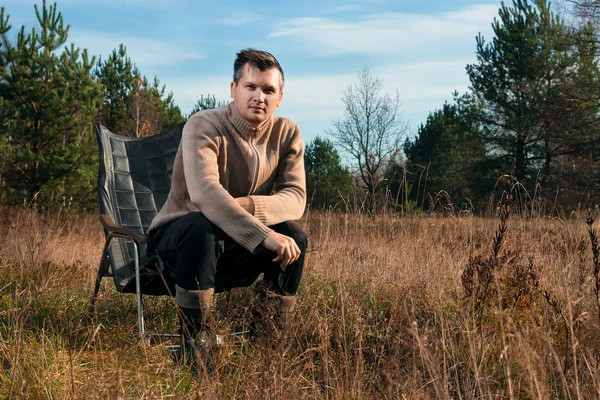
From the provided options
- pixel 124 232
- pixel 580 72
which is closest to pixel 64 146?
pixel 124 232

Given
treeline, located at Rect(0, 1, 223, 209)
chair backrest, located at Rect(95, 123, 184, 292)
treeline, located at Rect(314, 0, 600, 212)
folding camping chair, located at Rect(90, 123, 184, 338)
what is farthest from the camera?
treeline, located at Rect(314, 0, 600, 212)

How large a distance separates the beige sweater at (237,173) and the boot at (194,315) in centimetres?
28

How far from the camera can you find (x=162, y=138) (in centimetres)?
405

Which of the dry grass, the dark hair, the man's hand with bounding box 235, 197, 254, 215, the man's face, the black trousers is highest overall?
the dark hair

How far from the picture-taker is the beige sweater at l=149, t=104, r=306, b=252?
2646mm

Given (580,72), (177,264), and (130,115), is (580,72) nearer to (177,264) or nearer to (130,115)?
(130,115)

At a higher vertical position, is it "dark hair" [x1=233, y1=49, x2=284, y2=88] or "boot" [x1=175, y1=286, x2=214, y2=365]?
"dark hair" [x1=233, y1=49, x2=284, y2=88]

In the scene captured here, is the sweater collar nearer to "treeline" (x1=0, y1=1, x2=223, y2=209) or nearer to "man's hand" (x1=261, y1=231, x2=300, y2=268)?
"man's hand" (x1=261, y1=231, x2=300, y2=268)

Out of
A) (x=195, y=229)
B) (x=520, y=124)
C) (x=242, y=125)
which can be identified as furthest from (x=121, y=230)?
(x=520, y=124)

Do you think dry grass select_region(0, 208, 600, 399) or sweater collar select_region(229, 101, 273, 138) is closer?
dry grass select_region(0, 208, 600, 399)

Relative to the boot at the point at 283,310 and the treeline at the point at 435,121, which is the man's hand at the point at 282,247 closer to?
the boot at the point at 283,310

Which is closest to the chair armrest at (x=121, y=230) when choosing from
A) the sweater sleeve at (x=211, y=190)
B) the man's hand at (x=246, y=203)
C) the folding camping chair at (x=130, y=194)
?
the folding camping chair at (x=130, y=194)

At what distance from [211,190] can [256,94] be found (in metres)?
0.48

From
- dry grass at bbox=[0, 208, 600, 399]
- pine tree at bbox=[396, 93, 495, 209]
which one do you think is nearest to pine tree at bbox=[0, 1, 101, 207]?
dry grass at bbox=[0, 208, 600, 399]
